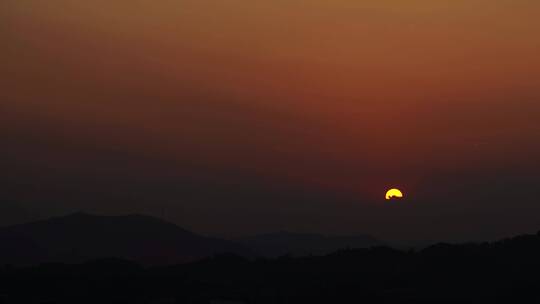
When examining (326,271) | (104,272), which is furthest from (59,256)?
(326,271)

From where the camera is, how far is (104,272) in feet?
166

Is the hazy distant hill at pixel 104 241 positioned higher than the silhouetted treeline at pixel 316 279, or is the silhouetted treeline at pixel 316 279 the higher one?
the hazy distant hill at pixel 104 241

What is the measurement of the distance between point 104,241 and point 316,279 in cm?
8243

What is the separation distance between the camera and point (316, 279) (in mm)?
43688

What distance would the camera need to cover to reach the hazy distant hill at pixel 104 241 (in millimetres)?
106438

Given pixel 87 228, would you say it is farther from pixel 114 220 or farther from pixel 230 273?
pixel 230 273

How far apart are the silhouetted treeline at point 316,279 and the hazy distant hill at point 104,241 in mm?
49339

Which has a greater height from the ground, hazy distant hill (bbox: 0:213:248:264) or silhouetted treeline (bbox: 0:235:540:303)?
hazy distant hill (bbox: 0:213:248:264)

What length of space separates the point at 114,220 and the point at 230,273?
86.6 metres

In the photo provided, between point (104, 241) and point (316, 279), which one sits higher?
point (104, 241)

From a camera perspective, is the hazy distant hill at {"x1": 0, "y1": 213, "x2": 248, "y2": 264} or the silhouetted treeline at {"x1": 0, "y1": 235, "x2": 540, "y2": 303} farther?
the hazy distant hill at {"x1": 0, "y1": 213, "x2": 248, "y2": 264}

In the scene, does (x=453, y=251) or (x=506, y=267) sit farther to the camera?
(x=453, y=251)

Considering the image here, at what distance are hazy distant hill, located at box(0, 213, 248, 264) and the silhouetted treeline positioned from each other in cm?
4934

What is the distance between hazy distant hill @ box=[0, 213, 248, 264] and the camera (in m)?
106
